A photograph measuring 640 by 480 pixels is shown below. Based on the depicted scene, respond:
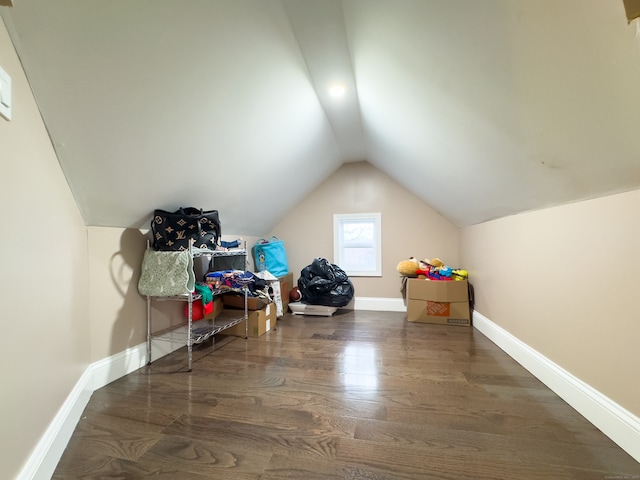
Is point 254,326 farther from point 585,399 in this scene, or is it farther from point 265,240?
point 585,399

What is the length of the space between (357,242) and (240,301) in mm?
1890

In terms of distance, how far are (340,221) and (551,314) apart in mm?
2609

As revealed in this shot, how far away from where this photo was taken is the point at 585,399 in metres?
1.27

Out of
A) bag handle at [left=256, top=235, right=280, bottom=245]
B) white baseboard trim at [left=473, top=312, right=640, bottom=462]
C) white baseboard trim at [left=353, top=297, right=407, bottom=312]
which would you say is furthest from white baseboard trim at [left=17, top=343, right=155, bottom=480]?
white baseboard trim at [left=353, top=297, right=407, bottom=312]

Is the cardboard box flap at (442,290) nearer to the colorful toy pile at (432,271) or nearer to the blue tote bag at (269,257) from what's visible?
the colorful toy pile at (432,271)

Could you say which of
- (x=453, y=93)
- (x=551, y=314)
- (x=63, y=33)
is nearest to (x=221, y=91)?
(x=63, y=33)

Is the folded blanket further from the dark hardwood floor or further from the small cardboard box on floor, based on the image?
the small cardboard box on floor

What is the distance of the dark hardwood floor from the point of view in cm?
99

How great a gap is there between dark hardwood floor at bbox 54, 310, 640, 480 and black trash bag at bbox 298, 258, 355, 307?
1296mm

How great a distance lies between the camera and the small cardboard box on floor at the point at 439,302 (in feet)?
9.41

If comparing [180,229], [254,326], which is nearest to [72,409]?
[180,229]

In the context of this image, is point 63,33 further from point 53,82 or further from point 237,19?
point 237,19

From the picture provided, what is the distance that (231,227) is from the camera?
2967 mm

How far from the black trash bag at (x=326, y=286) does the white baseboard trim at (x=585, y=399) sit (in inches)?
70.9
